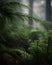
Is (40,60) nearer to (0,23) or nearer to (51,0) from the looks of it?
(0,23)

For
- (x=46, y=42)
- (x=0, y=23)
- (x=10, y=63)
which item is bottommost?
(x=10, y=63)

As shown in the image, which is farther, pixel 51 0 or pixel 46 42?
pixel 51 0

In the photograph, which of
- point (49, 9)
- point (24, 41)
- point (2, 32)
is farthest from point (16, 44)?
point (49, 9)

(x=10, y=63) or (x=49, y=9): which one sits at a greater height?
(x=49, y=9)

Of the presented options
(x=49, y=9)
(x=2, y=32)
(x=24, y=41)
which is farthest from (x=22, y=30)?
(x=49, y=9)

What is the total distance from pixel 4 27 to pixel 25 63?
0.27m

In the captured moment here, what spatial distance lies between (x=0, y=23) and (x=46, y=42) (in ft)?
1.02

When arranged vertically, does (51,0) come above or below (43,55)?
above

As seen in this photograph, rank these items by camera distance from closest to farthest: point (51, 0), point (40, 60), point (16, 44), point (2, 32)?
point (40, 60) < point (2, 32) < point (16, 44) < point (51, 0)

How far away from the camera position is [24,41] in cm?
148

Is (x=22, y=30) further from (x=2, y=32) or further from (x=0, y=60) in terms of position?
(x=0, y=60)

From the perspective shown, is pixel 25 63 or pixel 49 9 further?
pixel 49 9

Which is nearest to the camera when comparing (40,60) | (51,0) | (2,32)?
(40,60)

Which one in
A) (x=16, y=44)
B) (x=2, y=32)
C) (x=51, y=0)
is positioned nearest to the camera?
(x=2, y=32)
